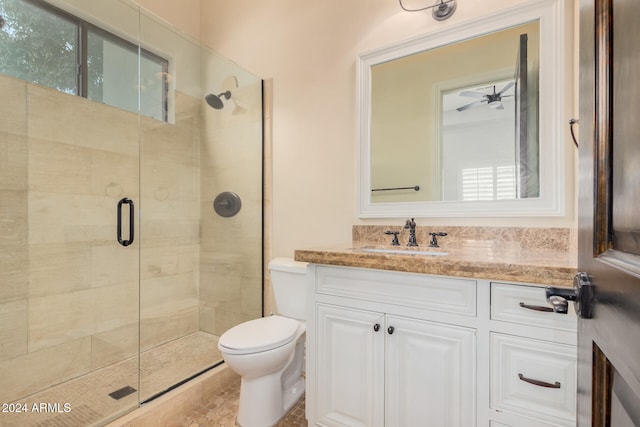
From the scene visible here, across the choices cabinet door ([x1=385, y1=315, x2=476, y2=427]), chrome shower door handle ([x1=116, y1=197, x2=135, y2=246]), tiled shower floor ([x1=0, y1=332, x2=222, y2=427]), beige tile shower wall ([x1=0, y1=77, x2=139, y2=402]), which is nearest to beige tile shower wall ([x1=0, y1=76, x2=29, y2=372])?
beige tile shower wall ([x1=0, y1=77, x2=139, y2=402])

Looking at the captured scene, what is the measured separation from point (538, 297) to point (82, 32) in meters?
2.75

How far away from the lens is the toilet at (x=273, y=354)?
56.9 inches

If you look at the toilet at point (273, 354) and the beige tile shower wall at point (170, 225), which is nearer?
the toilet at point (273, 354)

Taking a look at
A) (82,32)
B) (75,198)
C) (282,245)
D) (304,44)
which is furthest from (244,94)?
(75,198)

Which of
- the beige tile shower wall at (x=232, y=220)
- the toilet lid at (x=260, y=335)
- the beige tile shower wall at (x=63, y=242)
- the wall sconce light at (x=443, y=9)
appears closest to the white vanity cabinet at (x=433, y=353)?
the toilet lid at (x=260, y=335)

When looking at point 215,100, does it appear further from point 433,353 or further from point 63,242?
point 433,353

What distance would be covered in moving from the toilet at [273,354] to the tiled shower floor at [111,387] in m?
0.54

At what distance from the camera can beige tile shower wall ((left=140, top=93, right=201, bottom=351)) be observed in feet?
7.07

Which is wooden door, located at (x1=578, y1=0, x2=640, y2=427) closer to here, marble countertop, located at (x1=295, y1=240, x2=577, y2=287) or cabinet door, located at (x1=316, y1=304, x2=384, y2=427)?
marble countertop, located at (x1=295, y1=240, x2=577, y2=287)

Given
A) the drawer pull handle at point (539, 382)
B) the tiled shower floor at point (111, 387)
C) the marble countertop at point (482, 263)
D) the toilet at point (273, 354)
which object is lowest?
the tiled shower floor at point (111, 387)

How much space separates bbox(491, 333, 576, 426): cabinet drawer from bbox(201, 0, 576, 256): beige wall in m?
0.72

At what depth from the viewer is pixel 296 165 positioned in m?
2.11

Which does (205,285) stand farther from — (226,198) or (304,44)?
(304,44)

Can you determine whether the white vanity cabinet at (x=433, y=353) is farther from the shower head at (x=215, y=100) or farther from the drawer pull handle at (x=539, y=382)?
the shower head at (x=215, y=100)
